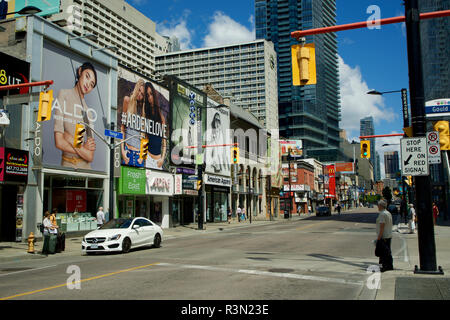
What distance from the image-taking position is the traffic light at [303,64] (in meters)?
9.09

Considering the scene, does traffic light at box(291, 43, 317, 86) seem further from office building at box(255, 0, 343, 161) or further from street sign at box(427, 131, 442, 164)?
office building at box(255, 0, 343, 161)

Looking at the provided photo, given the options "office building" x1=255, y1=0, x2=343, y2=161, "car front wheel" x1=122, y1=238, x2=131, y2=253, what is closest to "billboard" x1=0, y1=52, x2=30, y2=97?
"car front wheel" x1=122, y1=238, x2=131, y2=253

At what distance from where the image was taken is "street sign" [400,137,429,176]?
1001 cm

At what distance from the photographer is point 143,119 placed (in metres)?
33.2

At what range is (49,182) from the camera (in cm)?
2450

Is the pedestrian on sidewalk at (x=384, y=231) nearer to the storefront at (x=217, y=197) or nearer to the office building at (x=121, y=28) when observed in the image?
the storefront at (x=217, y=197)

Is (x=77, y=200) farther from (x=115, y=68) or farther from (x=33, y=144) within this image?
(x=115, y=68)

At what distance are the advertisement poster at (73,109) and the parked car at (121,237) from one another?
21.7 ft

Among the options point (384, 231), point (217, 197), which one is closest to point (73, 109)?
→ point (384, 231)

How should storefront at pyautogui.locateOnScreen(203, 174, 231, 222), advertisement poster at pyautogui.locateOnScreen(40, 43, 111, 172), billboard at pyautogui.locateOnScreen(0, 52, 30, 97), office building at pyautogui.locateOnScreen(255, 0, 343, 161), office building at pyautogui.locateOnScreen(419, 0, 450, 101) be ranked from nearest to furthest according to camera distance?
1. billboard at pyautogui.locateOnScreen(0, 52, 30, 97)
2. advertisement poster at pyautogui.locateOnScreen(40, 43, 111, 172)
3. storefront at pyautogui.locateOnScreen(203, 174, 231, 222)
4. office building at pyautogui.locateOnScreen(419, 0, 450, 101)
5. office building at pyautogui.locateOnScreen(255, 0, 343, 161)

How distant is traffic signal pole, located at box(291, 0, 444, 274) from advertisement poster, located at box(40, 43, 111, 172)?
661 inches
